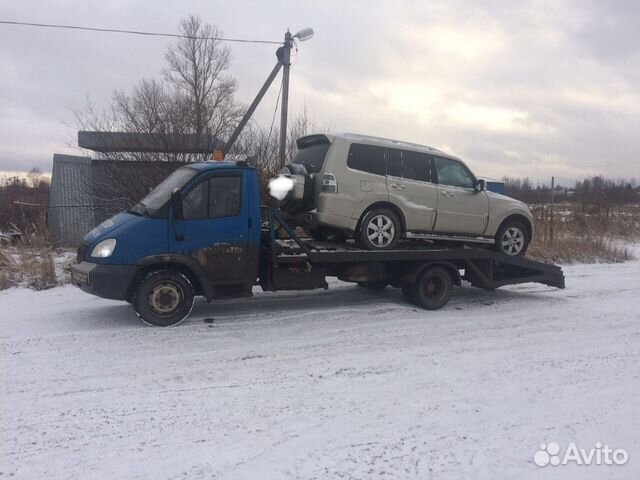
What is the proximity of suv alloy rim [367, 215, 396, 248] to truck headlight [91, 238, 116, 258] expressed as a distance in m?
3.69

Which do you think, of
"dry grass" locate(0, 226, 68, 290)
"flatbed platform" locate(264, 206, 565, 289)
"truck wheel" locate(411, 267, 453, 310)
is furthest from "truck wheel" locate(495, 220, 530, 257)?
"dry grass" locate(0, 226, 68, 290)

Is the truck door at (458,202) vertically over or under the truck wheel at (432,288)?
over

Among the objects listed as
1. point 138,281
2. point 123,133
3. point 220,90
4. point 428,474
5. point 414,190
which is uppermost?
point 220,90

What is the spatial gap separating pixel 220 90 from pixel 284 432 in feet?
58.7

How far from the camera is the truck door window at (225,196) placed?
6738mm

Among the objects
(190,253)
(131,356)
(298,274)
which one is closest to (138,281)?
(190,253)

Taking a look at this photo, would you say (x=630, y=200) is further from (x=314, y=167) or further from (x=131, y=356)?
(x=131, y=356)

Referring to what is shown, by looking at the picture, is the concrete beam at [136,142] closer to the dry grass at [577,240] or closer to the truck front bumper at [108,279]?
the truck front bumper at [108,279]

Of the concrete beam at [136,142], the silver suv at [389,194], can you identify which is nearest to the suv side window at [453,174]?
the silver suv at [389,194]

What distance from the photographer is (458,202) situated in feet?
27.6

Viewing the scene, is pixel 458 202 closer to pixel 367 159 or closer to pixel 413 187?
pixel 413 187

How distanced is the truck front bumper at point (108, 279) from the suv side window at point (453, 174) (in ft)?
16.7

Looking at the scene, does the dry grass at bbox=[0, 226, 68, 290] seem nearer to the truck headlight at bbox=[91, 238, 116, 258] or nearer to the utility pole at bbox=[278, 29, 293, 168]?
the truck headlight at bbox=[91, 238, 116, 258]

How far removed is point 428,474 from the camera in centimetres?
338
